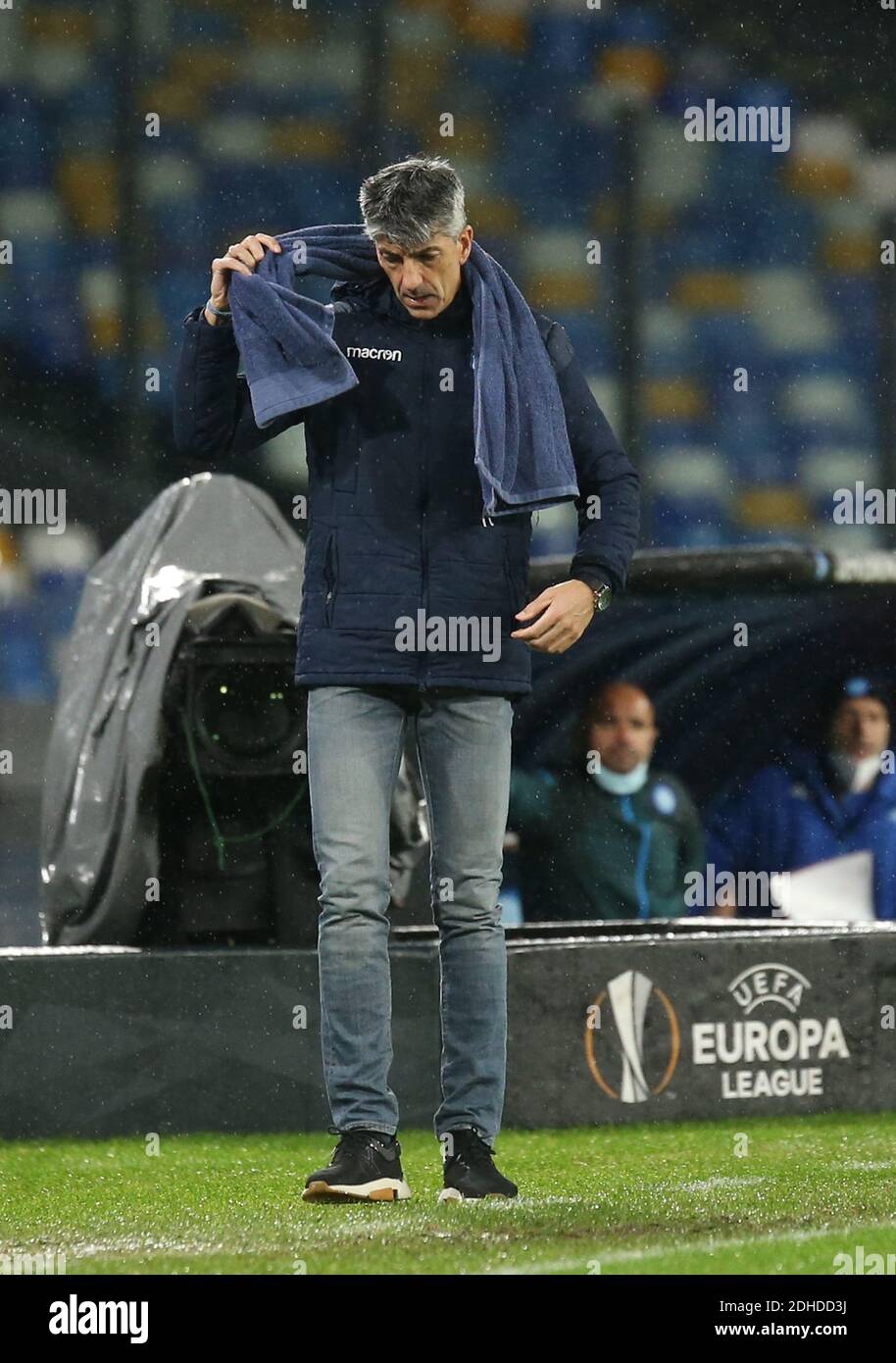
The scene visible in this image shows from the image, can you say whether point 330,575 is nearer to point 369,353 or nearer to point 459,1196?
point 369,353

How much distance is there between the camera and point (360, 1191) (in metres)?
2.80

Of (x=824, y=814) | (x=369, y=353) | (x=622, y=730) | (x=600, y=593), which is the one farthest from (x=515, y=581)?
(x=824, y=814)

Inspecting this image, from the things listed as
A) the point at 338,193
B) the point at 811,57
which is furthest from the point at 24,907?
the point at 811,57

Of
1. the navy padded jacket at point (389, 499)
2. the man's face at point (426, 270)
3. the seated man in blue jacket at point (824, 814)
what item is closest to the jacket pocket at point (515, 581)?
the navy padded jacket at point (389, 499)

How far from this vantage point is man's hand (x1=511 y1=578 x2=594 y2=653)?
2.87 m

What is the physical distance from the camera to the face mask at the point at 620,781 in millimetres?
6543

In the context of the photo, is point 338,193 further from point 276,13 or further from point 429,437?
point 429,437

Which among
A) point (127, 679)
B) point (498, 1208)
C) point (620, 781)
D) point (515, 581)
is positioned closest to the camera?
point (498, 1208)

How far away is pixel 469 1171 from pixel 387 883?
400 millimetres

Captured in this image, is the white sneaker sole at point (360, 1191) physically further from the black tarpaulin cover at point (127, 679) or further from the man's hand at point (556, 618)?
the black tarpaulin cover at point (127, 679)

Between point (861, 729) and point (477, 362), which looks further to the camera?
point (861, 729)

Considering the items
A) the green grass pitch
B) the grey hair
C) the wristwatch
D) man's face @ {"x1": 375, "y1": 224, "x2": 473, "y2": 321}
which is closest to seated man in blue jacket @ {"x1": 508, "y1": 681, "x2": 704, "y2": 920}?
the green grass pitch

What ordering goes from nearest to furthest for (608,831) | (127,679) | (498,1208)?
(498,1208) → (127,679) → (608,831)

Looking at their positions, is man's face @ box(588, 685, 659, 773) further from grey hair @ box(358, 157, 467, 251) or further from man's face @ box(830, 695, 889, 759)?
grey hair @ box(358, 157, 467, 251)
